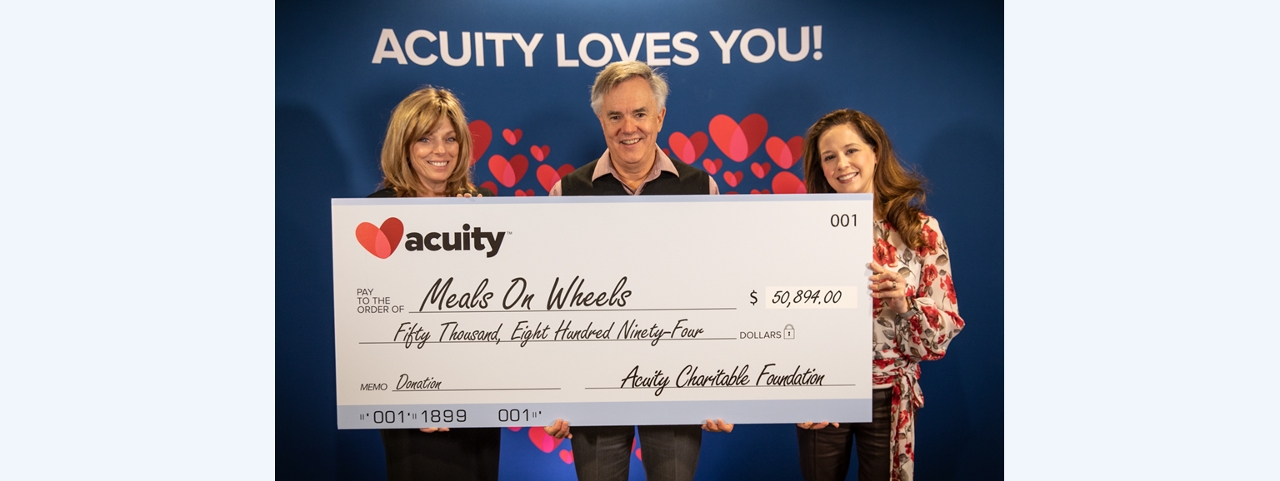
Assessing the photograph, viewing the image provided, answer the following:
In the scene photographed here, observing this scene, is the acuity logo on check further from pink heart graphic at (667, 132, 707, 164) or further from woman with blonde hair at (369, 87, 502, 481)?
pink heart graphic at (667, 132, 707, 164)

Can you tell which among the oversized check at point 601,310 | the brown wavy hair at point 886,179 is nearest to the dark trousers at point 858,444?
the oversized check at point 601,310

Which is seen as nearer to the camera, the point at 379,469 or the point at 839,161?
the point at 839,161

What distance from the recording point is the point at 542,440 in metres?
2.84

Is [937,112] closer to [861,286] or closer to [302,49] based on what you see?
[861,286]

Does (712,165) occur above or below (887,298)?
above

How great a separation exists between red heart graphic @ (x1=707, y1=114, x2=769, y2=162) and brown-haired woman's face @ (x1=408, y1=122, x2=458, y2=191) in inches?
38.9

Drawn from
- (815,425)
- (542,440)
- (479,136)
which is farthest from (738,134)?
(542,440)

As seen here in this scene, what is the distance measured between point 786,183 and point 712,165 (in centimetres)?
30

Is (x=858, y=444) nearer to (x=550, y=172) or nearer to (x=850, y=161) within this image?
(x=850, y=161)

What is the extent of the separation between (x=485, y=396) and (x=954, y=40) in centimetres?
223

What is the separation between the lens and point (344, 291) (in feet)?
7.70

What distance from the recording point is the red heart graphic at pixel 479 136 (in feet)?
8.75

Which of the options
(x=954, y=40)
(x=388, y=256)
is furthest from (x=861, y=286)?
(x=388, y=256)

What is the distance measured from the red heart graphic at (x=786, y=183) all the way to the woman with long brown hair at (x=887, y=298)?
0.44ft
